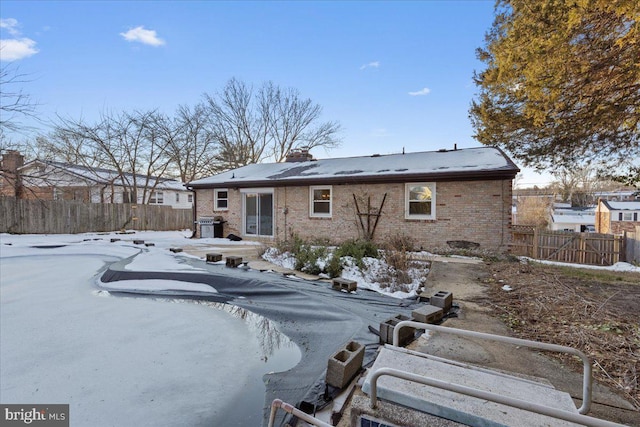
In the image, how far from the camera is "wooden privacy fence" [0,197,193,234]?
13.6 metres

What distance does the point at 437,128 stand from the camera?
44.6 ft

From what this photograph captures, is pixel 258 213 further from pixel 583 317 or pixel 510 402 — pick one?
pixel 510 402

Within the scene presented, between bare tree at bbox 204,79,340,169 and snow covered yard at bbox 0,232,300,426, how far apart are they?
67.1 feet

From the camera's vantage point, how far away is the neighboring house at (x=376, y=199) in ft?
30.6

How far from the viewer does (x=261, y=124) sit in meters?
26.7

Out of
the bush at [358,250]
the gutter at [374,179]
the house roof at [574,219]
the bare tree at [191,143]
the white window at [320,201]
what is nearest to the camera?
the bush at [358,250]

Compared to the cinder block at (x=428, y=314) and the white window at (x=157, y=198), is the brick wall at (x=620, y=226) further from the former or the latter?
the white window at (x=157, y=198)

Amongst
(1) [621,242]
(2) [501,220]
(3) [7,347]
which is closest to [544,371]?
(3) [7,347]

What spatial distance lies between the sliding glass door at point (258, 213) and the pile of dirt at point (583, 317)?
29.3 ft

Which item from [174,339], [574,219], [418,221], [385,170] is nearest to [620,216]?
[574,219]

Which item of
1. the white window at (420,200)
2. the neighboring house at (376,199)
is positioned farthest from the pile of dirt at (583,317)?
the white window at (420,200)

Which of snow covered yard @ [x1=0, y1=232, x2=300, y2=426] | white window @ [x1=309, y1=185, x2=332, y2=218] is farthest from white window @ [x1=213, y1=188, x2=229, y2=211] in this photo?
snow covered yard @ [x1=0, y1=232, x2=300, y2=426]

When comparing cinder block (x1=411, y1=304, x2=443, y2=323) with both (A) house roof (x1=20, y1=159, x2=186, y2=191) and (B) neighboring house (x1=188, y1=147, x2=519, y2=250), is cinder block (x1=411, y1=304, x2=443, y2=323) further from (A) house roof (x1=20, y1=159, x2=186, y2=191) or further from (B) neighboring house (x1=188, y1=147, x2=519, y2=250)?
(A) house roof (x1=20, y1=159, x2=186, y2=191)

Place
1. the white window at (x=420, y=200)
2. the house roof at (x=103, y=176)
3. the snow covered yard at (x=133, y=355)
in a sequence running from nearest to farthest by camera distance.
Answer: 1. the snow covered yard at (x=133, y=355)
2. the white window at (x=420, y=200)
3. the house roof at (x=103, y=176)
